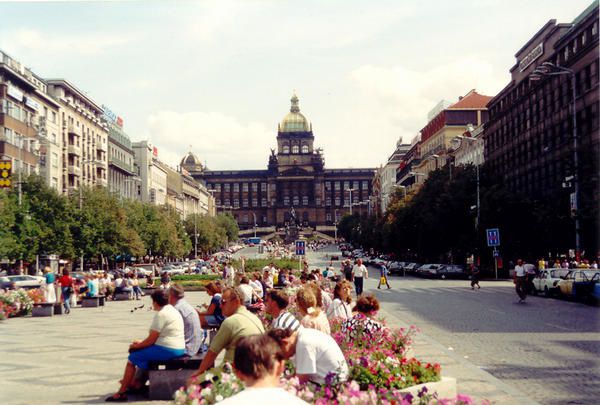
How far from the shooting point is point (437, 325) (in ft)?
77.1

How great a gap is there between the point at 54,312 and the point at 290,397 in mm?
27474

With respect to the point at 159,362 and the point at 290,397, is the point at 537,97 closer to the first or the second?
the point at 159,362

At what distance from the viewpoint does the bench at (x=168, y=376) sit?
11820 millimetres

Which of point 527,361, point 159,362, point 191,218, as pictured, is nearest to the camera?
point 159,362

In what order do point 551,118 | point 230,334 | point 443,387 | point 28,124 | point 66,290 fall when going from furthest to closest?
point 28,124 < point 551,118 < point 66,290 < point 443,387 < point 230,334

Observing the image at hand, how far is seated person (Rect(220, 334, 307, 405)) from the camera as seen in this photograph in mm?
4555

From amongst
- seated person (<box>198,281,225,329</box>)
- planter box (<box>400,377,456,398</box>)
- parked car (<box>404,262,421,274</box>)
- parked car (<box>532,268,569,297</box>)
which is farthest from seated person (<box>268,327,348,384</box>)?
parked car (<box>404,262,421,274</box>)

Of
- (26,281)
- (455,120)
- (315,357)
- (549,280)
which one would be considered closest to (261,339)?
(315,357)

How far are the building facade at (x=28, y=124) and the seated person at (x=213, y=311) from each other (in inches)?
1855

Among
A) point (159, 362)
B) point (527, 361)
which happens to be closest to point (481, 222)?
point (527, 361)

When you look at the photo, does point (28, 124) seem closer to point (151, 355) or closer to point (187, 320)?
point (187, 320)

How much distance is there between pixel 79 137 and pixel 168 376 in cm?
8965

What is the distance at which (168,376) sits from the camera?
11.9 metres

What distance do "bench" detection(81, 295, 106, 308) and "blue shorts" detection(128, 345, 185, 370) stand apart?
23709mm
